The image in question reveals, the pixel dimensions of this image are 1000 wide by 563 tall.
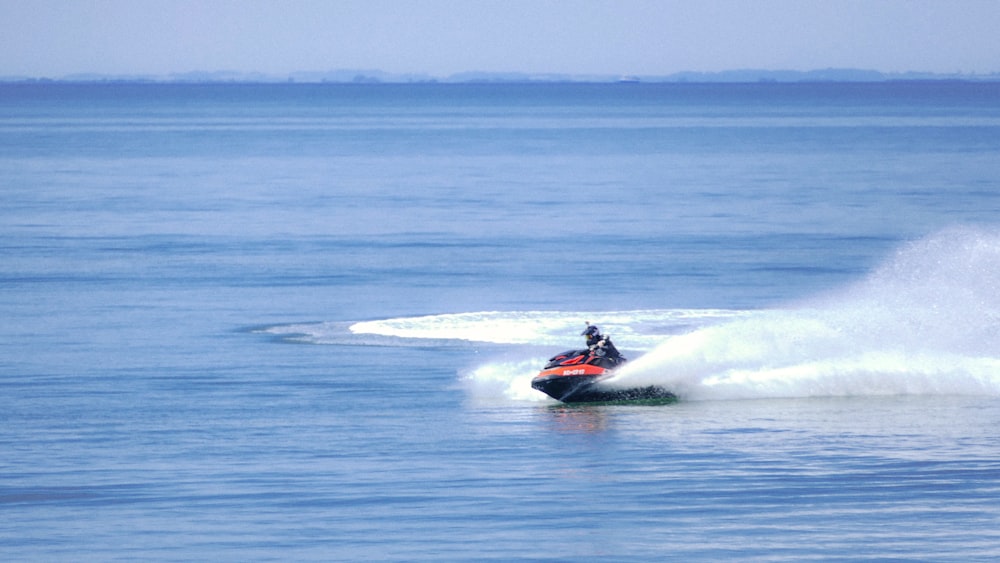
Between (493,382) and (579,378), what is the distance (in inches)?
87.2

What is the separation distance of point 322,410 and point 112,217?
39.3 metres

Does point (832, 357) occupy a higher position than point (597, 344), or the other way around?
point (832, 357)

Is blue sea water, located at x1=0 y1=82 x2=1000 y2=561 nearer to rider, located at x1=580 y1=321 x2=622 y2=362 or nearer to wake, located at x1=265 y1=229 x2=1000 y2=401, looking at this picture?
wake, located at x1=265 y1=229 x2=1000 y2=401

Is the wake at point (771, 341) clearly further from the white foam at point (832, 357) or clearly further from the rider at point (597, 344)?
the rider at point (597, 344)

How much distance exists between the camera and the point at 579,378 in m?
26.0

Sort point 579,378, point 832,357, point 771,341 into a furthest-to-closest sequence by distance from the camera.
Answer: point 771,341, point 832,357, point 579,378

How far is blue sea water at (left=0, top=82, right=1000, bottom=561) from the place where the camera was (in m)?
18.4

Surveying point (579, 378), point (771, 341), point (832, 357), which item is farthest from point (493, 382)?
point (832, 357)

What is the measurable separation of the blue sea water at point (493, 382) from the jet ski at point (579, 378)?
30cm

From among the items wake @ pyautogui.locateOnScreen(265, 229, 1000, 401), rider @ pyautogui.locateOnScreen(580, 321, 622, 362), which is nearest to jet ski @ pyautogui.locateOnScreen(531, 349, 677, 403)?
rider @ pyautogui.locateOnScreen(580, 321, 622, 362)

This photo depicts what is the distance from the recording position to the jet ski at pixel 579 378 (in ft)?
85.3

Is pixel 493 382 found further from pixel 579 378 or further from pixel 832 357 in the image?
pixel 832 357

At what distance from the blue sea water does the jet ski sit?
30 centimetres

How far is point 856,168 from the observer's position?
91500 millimetres
